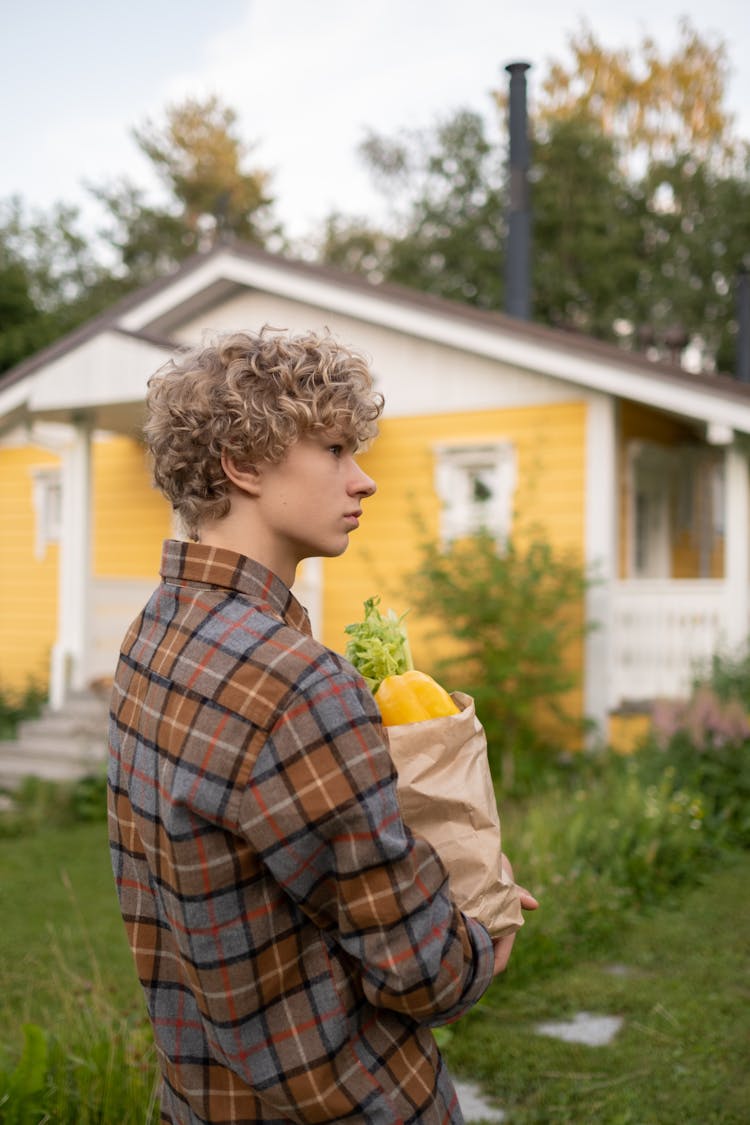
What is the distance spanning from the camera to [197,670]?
150cm

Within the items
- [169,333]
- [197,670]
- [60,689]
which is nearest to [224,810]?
[197,670]

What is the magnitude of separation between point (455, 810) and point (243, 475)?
60 cm

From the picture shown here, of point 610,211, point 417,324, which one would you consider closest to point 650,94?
point 610,211

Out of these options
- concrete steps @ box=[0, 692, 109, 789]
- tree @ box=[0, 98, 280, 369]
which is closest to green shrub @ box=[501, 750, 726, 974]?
concrete steps @ box=[0, 692, 109, 789]

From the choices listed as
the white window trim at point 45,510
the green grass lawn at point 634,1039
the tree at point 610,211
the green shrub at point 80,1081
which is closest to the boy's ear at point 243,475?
the green shrub at point 80,1081

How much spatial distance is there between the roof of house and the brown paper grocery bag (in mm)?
8692

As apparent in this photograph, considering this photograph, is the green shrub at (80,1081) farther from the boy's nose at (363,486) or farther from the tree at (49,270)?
the tree at (49,270)

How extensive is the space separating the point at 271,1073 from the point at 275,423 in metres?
0.91

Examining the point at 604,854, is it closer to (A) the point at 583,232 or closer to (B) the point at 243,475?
(B) the point at 243,475

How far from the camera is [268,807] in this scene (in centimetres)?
141

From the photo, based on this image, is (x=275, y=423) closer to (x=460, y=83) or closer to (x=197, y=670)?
(x=197, y=670)

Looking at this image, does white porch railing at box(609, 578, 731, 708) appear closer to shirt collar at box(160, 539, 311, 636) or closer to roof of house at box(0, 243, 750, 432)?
roof of house at box(0, 243, 750, 432)

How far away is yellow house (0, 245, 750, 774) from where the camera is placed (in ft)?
A: 34.1

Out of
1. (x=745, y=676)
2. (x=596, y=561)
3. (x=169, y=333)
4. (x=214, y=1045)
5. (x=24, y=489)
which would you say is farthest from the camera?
(x=24, y=489)
